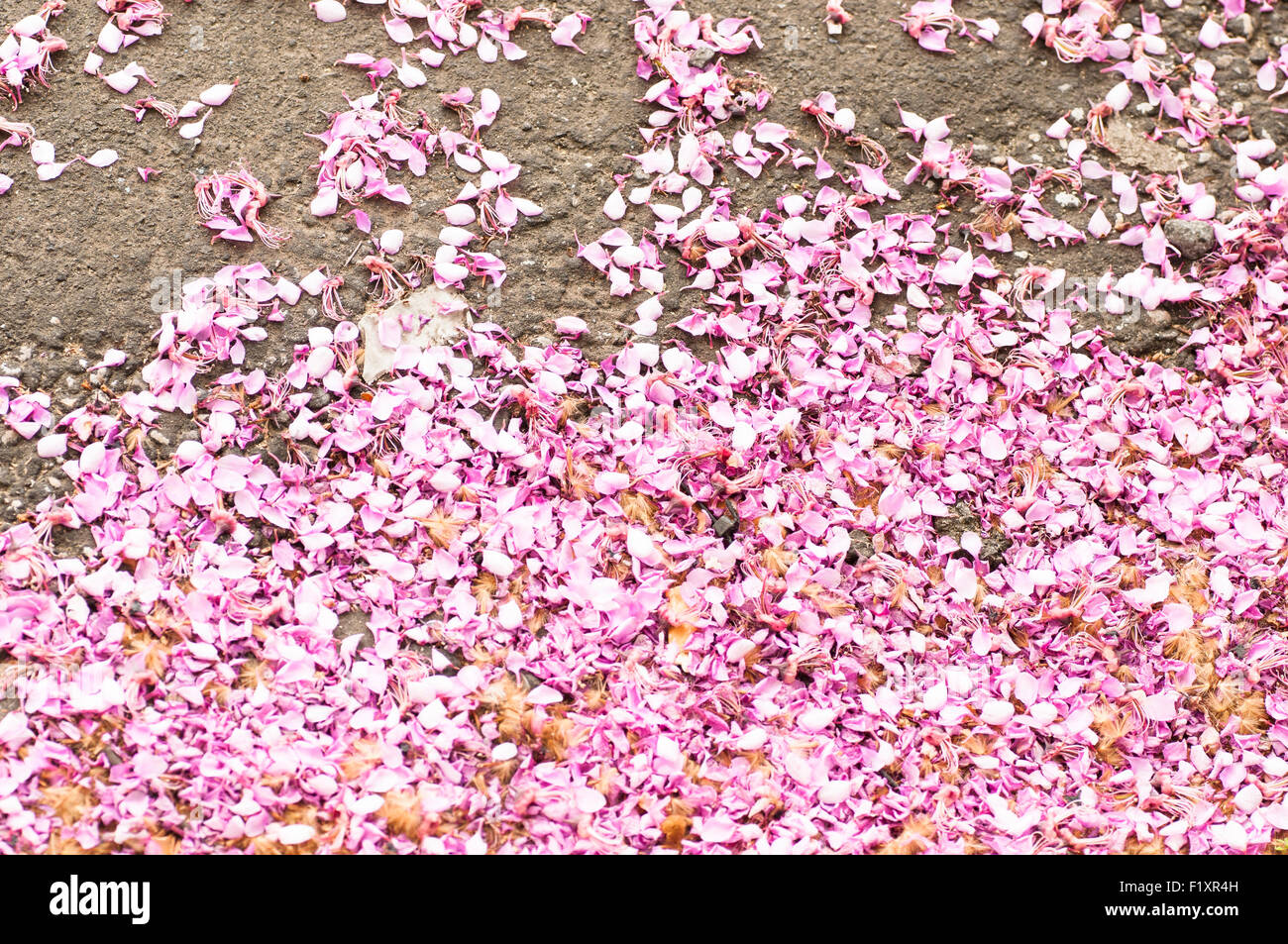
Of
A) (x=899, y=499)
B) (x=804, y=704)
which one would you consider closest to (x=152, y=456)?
(x=804, y=704)

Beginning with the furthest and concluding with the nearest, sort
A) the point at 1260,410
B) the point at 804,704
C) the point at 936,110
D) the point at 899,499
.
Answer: the point at 936,110 → the point at 1260,410 → the point at 899,499 → the point at 804,704

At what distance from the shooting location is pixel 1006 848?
2.23 m

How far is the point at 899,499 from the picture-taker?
2488 mm

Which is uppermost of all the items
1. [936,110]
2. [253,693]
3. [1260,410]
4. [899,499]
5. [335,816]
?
[936,110]

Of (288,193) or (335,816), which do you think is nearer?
(335,816)

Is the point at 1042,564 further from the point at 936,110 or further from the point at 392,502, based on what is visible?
the point at 392,502

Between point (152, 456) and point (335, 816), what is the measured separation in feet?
3.32

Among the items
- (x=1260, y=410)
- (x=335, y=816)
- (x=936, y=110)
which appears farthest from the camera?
(x=936, y=110)

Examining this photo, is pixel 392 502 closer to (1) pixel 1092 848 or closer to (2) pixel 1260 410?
(1) pixel 1092 848

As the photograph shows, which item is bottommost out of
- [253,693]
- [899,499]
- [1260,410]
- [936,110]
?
[253,693]

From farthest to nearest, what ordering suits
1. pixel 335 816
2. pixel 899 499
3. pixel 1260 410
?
pixel 1260 410 < pixel 899 499 < pixel 335 816

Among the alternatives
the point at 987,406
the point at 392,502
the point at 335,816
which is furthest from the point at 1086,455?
the point at 335,816

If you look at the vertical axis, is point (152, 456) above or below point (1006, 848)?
above

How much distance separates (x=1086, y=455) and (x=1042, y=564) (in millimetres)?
323
